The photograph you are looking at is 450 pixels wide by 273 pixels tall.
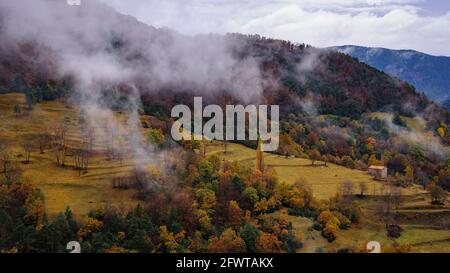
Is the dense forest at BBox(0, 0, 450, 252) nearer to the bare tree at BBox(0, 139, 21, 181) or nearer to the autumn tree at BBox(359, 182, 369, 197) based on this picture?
the bare tree at BBox(0, 139, 21, 181)

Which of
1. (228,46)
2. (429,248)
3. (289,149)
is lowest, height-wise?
(429,248)

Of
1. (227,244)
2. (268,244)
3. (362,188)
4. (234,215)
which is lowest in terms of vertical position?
(268,244)

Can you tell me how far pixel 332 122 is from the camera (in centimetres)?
10425

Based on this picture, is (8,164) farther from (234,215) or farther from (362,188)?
(362,188)

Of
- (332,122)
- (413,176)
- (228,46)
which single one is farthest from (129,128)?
(228,46)

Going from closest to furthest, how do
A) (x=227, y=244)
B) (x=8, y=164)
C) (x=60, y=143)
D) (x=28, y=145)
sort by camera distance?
(x=227, y=244) → (x=8, y=164) → (x=28, y=145) → (x=60, y=143)

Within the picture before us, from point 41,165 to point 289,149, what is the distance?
4021 cm

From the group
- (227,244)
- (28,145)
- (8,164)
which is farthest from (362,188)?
(8,164)

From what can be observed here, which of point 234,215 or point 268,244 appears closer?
point 268,244

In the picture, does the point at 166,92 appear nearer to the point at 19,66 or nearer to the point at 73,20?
the point at 73,20

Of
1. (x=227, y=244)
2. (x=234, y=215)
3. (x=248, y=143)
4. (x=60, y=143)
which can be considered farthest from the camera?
(x=248, y=143)

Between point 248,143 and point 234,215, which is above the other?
point 248,143

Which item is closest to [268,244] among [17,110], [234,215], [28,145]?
[234,215]
